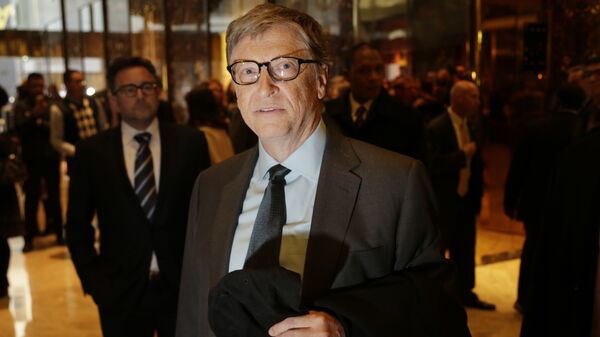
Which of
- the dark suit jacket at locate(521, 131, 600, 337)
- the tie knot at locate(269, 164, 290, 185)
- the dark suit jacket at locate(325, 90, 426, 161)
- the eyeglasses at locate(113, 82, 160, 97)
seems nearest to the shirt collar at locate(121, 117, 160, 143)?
the eyeglasses at locate(113, 82, 160, 97)

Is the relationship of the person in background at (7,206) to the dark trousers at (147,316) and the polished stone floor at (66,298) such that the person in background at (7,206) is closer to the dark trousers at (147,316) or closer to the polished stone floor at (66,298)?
the polished stone floor at (66,298)

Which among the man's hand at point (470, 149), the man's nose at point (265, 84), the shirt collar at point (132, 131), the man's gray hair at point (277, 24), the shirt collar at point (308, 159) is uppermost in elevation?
the man's gray hair at point (277, 24)

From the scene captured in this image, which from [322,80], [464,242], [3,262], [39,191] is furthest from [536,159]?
[39,191]

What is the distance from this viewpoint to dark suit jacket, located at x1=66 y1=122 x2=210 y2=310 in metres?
2.88

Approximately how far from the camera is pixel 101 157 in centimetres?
294

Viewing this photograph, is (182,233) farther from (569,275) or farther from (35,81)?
(35,81)

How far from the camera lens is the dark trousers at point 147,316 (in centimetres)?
288

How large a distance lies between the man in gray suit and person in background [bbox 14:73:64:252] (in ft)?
21.2

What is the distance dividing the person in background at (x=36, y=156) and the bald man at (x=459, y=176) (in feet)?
14.9

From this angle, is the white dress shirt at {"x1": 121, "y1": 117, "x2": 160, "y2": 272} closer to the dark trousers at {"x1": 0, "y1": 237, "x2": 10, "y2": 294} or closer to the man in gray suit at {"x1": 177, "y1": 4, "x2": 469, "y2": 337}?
the man in gray suit at {"x1": 177, "y1": 4, "x2": 469, "y2": 337}

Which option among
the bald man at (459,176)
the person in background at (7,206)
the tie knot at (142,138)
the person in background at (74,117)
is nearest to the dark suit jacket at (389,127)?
the bald man at (459,176)

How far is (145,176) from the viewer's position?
296cm

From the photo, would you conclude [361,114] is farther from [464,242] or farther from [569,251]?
[569,251]

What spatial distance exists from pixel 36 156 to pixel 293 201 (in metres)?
6.71
